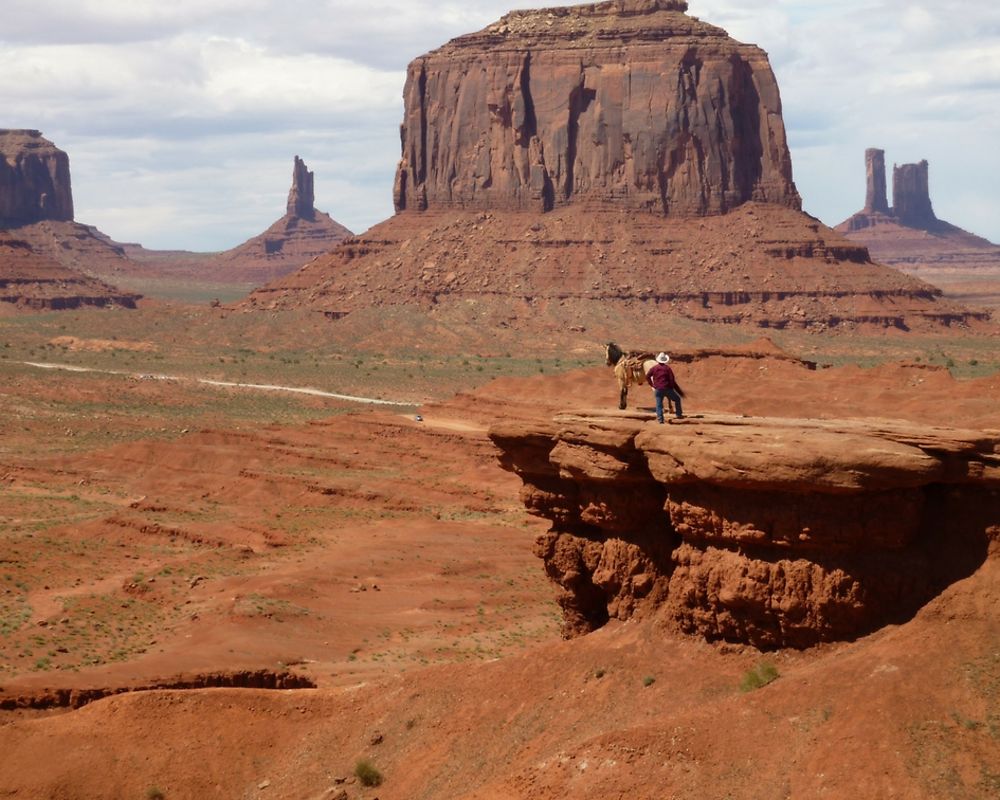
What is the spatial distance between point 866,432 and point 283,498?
32043 millimetres

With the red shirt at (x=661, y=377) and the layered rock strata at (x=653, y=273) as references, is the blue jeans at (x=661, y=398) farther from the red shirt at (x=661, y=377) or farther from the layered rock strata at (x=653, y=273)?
the layered rock strata at (x=653, y=273)

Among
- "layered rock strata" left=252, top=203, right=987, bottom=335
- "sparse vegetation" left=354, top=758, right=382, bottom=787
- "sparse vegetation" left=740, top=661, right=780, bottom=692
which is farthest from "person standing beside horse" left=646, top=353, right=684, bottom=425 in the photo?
"layered rock strata" left=252, top=203, right=987, bottom=335

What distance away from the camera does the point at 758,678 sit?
19.4 m

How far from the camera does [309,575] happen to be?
119 feet

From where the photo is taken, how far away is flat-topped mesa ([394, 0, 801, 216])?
124m

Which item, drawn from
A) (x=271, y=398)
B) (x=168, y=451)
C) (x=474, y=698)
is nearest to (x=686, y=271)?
(x=271, y=398)

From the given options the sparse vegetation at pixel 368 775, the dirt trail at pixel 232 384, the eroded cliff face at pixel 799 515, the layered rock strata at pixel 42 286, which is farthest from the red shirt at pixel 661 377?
the layered rock strata at pixel 42 286

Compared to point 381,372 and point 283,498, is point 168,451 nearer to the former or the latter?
point 283,498

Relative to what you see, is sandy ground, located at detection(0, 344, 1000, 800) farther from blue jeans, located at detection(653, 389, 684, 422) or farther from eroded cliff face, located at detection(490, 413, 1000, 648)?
blue jeans, located at detection(653, 389, 684, 422)

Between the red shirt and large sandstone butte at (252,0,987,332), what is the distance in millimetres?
96352

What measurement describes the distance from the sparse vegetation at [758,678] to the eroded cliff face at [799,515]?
544mm

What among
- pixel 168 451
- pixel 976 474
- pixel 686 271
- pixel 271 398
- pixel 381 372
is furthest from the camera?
pixel 686 271

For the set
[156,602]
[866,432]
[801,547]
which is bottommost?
[156,602]

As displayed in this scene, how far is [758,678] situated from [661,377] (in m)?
4.59
